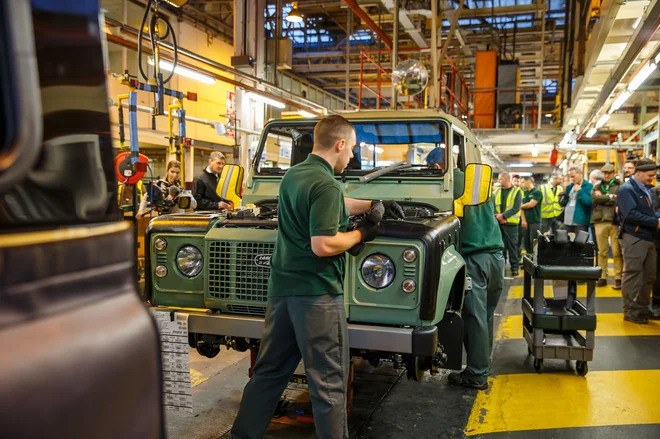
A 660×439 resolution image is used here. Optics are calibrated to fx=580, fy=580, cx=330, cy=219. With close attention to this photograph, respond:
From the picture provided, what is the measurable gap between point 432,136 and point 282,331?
2.27 metres

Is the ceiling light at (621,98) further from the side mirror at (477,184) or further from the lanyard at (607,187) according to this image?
the side mirror at (477,184)

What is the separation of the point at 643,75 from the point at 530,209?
16.3ft

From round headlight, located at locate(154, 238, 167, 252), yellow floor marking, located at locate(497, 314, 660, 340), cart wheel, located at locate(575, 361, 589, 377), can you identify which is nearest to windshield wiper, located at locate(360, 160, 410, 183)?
round headlight, located at locate(154, 238, 167, 252)

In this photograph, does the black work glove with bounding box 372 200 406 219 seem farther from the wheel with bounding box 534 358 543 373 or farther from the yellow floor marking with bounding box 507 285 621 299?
the yellow floor marking with bounding box 507 285 621 299

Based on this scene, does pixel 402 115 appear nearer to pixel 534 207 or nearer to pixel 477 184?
pixel 477 184

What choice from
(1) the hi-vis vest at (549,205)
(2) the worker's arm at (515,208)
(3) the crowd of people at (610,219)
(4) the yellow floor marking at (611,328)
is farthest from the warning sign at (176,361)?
(1) the hi-vis vest at (549,205)

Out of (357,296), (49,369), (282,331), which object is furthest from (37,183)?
(357,296)

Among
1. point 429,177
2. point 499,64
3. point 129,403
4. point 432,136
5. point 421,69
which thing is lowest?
point 129,403

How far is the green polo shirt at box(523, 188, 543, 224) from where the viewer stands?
37.6ft

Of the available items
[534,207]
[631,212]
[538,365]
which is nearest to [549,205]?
[534,207]

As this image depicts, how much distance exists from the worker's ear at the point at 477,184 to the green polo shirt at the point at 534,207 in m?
7.85

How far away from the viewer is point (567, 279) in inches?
187

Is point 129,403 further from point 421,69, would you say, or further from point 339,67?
point 339,67

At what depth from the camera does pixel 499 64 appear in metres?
14.7
